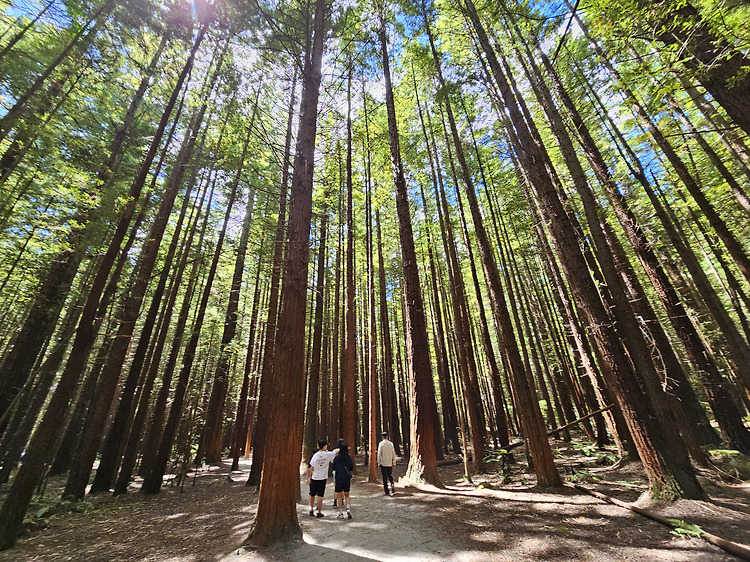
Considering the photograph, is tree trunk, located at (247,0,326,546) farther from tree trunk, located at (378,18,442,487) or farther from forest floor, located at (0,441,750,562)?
tree trunk, located at (378,18,442,487)

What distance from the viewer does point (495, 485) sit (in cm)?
745

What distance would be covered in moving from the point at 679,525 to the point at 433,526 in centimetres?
329

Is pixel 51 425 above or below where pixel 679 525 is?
above

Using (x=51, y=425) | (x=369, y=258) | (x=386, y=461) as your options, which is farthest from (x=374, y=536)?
(x=369, y=258)

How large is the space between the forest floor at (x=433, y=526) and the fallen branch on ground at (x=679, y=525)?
84 millimetres

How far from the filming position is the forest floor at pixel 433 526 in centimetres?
380

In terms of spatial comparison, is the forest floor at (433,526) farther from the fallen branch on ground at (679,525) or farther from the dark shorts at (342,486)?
the dark shorts at (342,486)

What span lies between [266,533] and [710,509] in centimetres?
618

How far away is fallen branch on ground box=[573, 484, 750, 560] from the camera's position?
314 cm

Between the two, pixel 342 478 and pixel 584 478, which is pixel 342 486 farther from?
pixel 584 478

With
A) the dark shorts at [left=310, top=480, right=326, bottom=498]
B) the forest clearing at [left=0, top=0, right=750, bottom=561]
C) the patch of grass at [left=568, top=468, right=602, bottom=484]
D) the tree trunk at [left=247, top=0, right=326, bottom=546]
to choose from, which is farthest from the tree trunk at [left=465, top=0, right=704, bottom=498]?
the dark shorts at [left=310, top=480, right=326, bottom=498]

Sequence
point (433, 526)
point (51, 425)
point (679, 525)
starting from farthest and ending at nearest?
1. point (51, 425)
2. point (433, 526)
3. point (679, 525)

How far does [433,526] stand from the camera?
4.90 m

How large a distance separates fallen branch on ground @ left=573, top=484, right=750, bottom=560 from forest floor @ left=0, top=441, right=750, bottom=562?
0.28 ft
